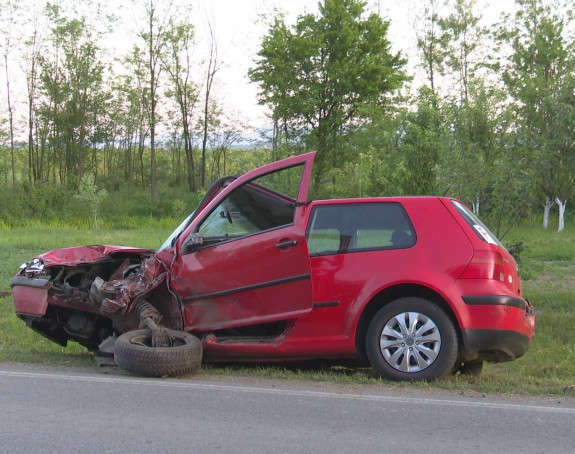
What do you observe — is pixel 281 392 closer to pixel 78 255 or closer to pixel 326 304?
pixel 326 304

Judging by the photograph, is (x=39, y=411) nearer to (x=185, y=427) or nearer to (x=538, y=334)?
(x=185, y=427)

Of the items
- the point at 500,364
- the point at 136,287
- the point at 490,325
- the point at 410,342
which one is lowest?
the point at 500,364

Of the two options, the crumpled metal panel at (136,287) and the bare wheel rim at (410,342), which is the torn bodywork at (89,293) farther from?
the bare wheel rim at (410,342)

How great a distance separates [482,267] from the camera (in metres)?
5.44

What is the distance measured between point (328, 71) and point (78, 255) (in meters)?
32.6

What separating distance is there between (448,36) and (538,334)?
3701 cm

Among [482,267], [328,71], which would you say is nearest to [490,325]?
[482,267]

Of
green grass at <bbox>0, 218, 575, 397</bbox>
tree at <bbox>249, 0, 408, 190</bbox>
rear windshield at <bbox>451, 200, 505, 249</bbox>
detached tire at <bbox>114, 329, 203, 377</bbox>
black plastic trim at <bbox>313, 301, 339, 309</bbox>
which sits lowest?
green grass at <bbox>0, 218, 575, 397</bbox>

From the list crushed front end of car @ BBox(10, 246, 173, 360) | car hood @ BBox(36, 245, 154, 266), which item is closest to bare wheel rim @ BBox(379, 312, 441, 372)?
crushed front end of car @ BBox(10, 246, 173, 360)

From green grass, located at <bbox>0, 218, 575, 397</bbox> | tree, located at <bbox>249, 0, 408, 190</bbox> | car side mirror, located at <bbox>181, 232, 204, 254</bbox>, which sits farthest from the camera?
tree, located at <bbox>249, 0, 408, 190</bbox>

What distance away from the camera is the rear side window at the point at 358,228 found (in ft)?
18.9

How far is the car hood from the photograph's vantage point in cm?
671

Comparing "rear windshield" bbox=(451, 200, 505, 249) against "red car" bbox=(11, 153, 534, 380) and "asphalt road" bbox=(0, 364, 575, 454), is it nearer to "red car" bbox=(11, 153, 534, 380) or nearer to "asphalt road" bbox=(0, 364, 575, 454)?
"red car" bbox=(11, 153, 534, 380)

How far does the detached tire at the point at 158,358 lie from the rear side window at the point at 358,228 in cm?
140
